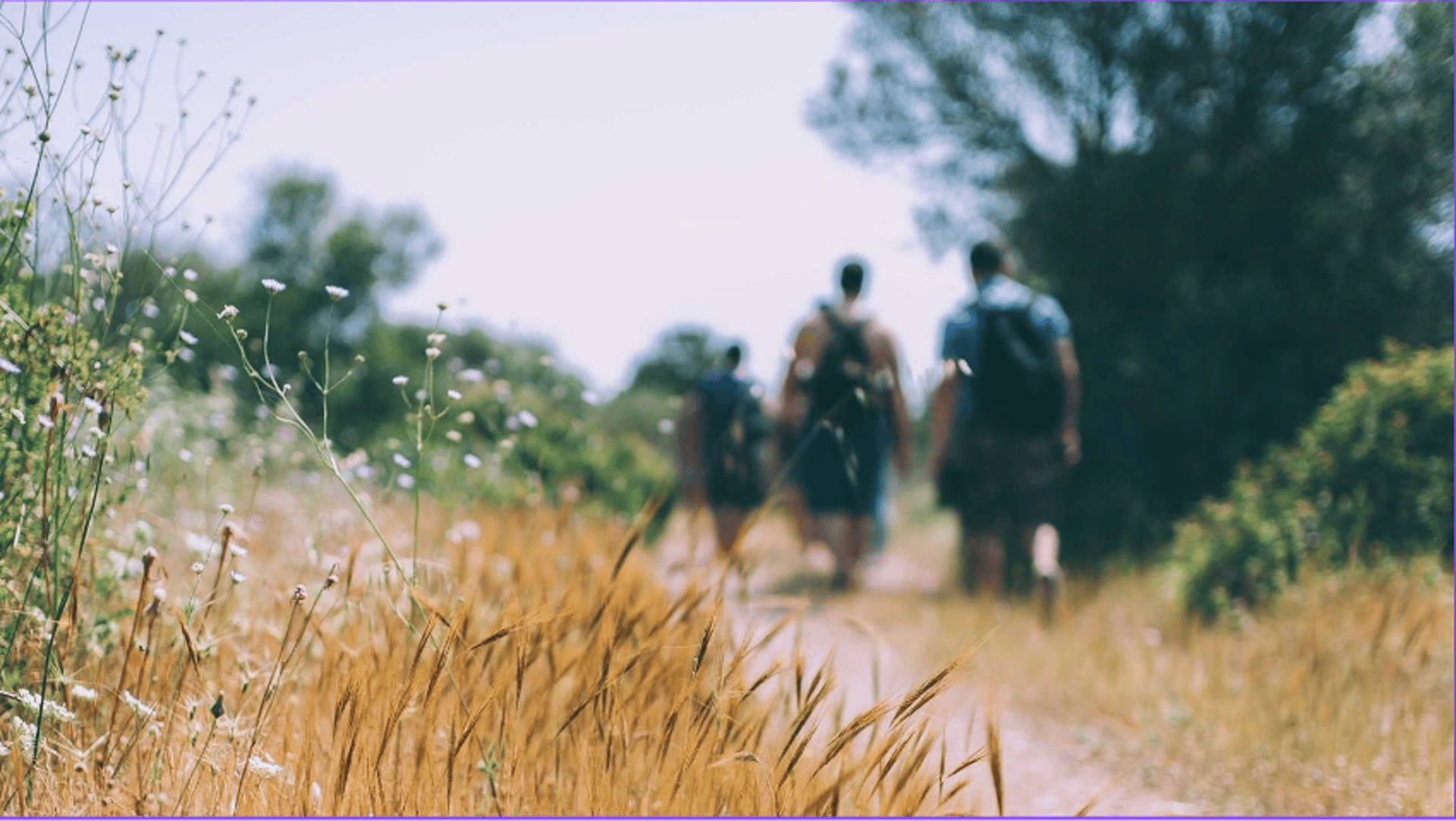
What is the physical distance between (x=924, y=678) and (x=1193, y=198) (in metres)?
6.53

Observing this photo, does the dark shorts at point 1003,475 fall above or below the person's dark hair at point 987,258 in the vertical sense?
below

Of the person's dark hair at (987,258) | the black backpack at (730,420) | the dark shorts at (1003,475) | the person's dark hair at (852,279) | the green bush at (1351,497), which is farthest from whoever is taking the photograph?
the black backpack at (730,420)

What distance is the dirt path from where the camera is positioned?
112 inches

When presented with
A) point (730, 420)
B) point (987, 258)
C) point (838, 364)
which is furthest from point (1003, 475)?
point (730, 420)

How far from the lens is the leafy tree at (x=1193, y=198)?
7543 mm

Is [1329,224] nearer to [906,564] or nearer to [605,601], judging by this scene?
[906,564]

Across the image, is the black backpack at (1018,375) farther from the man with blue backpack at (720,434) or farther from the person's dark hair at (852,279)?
the man with blue backpack at (720,434)

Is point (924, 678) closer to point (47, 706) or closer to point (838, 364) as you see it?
point (47, 706)

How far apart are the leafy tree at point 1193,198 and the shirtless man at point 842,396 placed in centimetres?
244

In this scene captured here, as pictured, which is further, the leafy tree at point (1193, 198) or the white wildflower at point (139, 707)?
the leafy tree at point (1193, 198)

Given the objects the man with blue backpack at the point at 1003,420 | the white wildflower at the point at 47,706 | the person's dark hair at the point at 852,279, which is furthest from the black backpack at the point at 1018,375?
the white wildflower at the point at 47,706

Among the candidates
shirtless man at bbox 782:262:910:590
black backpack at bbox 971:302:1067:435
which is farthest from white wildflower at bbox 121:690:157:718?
black backpack at bbox 971:302:1067:435

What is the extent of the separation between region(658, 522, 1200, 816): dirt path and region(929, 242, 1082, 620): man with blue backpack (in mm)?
677

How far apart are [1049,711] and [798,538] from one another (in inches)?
139
